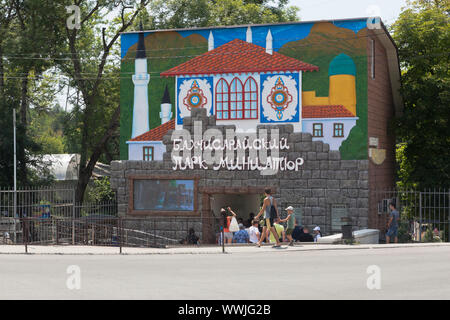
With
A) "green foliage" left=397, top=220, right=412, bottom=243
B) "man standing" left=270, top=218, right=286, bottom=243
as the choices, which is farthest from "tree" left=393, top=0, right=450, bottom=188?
"man standing" left=270, top=218, right=286, bottom=243

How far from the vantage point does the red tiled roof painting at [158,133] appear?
2813 centimetres

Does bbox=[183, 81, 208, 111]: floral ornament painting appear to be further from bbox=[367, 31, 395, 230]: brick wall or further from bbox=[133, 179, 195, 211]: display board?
bbox=[367, 31, 395, 230]: brick wall

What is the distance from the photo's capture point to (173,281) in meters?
12.5

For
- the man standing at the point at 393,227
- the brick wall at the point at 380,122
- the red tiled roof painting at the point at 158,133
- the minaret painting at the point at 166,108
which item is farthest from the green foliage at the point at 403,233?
the minaret painting at the point at 166,108

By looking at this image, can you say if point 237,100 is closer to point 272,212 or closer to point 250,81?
point 250,81

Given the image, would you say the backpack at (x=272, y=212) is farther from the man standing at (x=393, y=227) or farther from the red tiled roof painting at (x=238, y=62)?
the red tiled roof painting at (x=238, y=62)

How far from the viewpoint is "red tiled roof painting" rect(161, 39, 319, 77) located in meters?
27.0

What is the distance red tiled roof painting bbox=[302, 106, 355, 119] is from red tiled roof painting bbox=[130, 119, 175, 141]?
5780 millimetres

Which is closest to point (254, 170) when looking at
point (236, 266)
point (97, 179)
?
point (236, 266)

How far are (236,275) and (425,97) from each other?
20281 millimetres

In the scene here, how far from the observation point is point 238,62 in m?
27.5

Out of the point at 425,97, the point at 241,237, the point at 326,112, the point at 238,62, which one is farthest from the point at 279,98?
the point at 425,97

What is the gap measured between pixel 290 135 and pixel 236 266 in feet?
40.1
